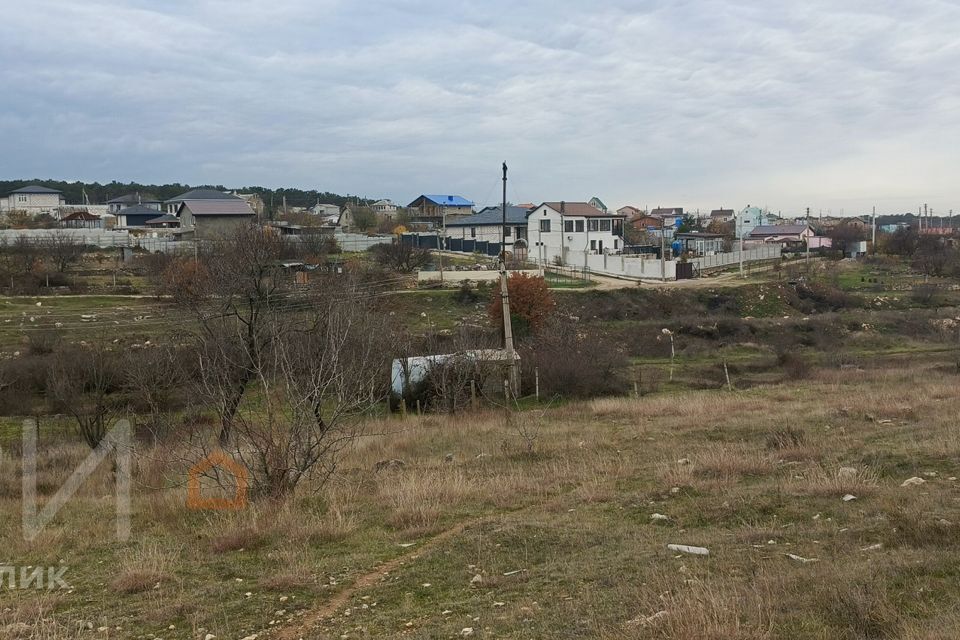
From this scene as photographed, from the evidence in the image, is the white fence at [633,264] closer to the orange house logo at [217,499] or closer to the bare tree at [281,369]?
the bare tree at [281,369]

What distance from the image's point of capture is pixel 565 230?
203ft

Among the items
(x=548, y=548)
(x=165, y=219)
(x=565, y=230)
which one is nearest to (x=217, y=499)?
(x=548, y=548)

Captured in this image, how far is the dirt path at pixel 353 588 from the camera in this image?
5480mm

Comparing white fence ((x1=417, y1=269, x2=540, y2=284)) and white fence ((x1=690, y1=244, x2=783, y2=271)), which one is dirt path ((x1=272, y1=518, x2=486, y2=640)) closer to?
white fence ((x1=417, y1=269, x2=540, y2=284))

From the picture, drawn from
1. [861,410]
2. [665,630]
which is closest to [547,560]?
[665,630]

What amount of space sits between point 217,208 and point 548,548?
67.9 m

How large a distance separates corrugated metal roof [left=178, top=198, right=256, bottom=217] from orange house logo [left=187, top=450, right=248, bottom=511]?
60481mm

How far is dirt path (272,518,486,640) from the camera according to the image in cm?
548

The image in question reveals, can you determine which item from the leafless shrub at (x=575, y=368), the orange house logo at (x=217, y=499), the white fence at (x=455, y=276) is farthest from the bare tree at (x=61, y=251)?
the orange house logo at (x=217, y=499)

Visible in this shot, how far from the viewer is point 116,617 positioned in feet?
19.6

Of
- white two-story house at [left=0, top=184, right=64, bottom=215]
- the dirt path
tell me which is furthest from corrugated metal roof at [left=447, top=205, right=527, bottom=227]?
the dirt path

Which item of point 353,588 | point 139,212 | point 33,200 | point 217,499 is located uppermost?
point 33,200

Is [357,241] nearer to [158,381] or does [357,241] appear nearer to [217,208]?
[217,208]

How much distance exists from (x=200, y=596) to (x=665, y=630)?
369 cm
